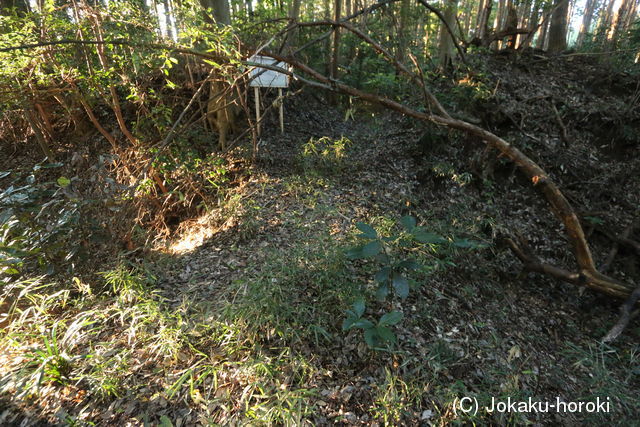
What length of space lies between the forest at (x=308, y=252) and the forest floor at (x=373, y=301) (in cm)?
2

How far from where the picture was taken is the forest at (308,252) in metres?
2.08

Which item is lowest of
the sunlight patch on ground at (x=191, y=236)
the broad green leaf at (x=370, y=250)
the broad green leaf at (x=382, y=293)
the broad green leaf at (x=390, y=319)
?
the sunlight patch on ground at (x=191, y=236)

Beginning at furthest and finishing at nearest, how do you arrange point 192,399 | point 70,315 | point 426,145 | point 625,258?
point 426,145
point 625,258
point 70,315
point 192,399

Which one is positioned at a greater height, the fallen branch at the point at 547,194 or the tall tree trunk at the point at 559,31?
the tall tree trunk at the point at 559,31

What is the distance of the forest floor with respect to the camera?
2033 millimetres

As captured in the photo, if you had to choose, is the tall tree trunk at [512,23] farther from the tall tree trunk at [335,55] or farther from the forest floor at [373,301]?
the tall tree trunk at [335,55]

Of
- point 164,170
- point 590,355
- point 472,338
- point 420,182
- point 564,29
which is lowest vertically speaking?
point 590,355

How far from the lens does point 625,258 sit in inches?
160

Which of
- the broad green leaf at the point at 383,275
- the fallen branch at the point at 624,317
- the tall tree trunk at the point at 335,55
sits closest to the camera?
the broad green leaf at the point at 383,275

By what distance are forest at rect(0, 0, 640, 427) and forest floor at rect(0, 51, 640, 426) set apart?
0.07 feet

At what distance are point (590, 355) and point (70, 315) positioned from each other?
461 cm

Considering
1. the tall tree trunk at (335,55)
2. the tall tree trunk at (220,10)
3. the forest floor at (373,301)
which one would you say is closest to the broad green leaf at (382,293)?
the forest floor at (373,301)

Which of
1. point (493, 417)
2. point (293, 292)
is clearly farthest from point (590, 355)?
point (293, 292)

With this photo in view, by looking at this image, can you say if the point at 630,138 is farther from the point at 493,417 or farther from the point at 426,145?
the point at 493,417
